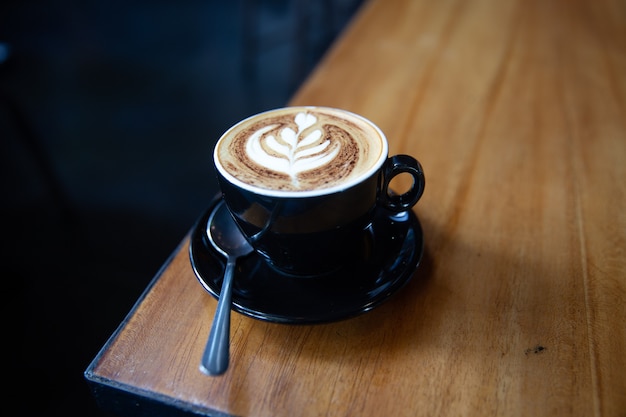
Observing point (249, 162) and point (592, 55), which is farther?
point (592, 55)

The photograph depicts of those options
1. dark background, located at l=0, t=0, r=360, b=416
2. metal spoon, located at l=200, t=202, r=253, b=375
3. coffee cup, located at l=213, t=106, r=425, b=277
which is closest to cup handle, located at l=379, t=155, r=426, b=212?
coffee cup, located at l=213, t=106, r=425, b=277

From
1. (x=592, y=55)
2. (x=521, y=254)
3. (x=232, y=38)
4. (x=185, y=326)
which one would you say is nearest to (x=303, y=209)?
(x=185, y=326)

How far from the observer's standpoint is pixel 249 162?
1.57 feet

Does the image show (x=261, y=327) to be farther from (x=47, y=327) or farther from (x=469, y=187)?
(x=47, y=327)

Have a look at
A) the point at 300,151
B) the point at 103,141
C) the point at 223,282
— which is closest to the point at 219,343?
the point at 223,282

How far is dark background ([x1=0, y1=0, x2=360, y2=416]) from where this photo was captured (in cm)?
120

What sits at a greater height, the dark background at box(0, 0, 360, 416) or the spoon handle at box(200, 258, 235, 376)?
the spoon handle at box(200, 258, 235, 376)

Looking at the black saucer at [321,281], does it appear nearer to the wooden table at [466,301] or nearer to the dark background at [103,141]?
the wooden table at [466,301]

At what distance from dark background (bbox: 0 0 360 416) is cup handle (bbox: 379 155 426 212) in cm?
90

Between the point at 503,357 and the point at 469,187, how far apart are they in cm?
28

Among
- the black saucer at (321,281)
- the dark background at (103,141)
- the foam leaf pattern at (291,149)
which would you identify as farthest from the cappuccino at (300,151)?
the dark background at (103,141)

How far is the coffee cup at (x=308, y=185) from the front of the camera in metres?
0.43

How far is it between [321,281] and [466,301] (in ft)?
0.51

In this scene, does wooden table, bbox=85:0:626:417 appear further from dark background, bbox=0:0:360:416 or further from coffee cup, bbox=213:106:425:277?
dark background, bbox=0:0:360:416
